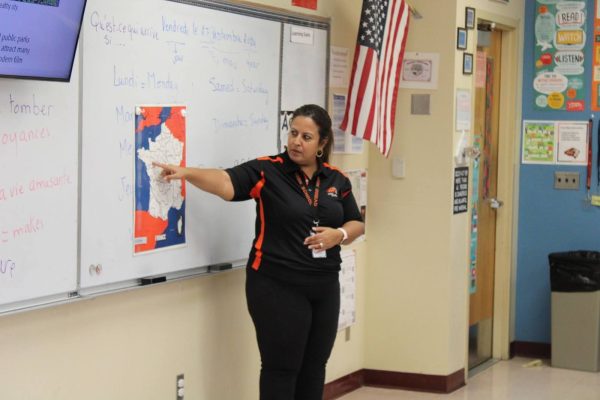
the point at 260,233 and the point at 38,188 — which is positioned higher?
the point at 38,188

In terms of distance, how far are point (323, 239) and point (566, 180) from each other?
2.96 meters

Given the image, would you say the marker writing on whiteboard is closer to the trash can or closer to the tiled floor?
the tiled floor

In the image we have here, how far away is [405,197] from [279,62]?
1.35m

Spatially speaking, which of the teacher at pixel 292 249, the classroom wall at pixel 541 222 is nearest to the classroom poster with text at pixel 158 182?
the teacher at pixel 292 249

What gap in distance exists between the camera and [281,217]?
3.89 metres

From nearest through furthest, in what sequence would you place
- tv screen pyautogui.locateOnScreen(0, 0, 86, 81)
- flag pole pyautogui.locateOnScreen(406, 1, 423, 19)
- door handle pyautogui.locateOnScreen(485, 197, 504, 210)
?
tv screen pyautogui.locateOnScreen(0, 0, 86, 81) < flag pole pyautogui.locateOnScreen(406, 1, 423, 19) < door handle pyautogui.locateOnScreen(485, 197, 504, 210)

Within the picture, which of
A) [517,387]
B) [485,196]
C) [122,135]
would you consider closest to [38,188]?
[122,135]

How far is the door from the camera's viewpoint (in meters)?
5.98

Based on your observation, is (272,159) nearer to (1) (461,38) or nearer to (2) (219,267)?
(2) (219,267)

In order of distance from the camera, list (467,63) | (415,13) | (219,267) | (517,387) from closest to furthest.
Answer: (219,267)
(415,13)
(467,63)
(517,387)

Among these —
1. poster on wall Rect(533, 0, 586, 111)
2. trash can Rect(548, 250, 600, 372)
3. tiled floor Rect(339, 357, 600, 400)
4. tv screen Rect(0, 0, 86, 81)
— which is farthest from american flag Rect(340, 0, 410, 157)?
tv screen Rect(0, 0, 86, 81)

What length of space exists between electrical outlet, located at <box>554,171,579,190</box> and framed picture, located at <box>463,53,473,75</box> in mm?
1242

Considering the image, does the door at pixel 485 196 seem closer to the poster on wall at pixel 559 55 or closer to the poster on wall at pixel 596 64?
the poster on wall at pixel 559 55

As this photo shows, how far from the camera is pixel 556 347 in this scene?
6215mm
